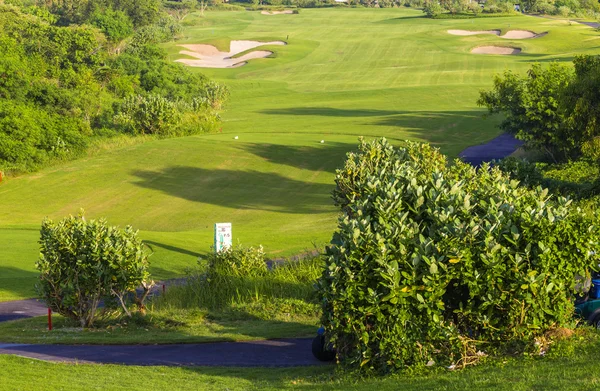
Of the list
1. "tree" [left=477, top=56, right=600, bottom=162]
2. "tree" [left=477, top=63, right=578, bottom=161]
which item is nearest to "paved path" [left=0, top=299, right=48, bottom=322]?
"tree" [left=477, top=56, right=600, bottom=162]

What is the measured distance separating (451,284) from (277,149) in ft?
153

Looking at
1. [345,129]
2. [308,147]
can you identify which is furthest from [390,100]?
[308,147]

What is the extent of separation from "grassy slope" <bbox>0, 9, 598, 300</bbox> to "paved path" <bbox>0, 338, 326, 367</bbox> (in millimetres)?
10671

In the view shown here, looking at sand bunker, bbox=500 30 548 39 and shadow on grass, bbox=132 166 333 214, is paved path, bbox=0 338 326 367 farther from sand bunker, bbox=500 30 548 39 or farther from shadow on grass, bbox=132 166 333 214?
sand bunker, bbox=500 30 548 39

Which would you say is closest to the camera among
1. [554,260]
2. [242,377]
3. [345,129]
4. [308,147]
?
[554,260]

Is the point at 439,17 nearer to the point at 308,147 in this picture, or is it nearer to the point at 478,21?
the point at 478,21

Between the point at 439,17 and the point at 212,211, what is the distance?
12341cm

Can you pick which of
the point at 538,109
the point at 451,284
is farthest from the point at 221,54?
the point at 451,284

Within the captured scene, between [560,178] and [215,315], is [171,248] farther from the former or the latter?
[560,178]

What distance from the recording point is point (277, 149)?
60.9 meters

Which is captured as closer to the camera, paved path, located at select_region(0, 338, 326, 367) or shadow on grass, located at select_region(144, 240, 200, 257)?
paved path, located at select_region(0, 338, 326, 367)

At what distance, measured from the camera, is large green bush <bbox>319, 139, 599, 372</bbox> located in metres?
14.1

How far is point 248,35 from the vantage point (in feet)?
474

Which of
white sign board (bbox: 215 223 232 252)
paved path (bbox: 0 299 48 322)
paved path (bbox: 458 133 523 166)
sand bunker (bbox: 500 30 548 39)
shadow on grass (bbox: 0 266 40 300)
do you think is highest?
sand bunker (bbox: 500 30 548 39)
